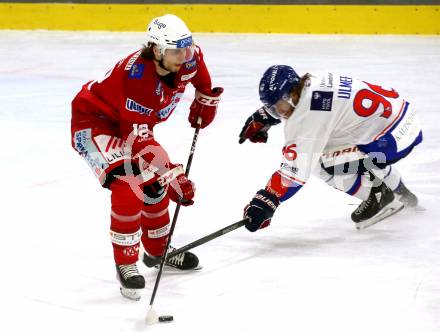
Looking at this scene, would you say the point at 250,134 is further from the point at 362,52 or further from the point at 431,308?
the point at 362,52

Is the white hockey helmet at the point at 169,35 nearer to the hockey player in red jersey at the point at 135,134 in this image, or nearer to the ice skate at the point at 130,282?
the hockey player in red jersey at the point at 135,134

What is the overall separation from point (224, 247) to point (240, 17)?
20.4ft

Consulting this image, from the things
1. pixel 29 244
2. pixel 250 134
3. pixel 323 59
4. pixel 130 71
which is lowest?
pixel 323 59

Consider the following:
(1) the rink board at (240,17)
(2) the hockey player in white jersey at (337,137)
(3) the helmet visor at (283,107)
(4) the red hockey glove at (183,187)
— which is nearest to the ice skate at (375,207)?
(2) the hockey player in white jersey at (337,137)

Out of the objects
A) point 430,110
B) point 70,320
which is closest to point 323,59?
point 430,110

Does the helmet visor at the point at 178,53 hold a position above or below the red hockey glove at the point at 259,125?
above

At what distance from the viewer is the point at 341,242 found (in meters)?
3.80

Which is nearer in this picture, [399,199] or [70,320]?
[70,320]

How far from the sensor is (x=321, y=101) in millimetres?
3592

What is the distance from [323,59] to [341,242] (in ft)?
14.6

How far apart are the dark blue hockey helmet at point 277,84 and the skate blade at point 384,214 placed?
2.56 feet

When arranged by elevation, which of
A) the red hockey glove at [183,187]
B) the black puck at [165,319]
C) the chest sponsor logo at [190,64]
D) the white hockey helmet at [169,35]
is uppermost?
the white hockey helmet at [169,35]

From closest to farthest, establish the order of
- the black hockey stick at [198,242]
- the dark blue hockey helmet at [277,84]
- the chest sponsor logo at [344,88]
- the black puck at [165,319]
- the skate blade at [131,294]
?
the black puck at [165,319] < the skate blade at [131,294] < the black hockey stick at [198,242] < the dark blue hockey helmet at [277,84] < the chest sponsor logo at [344,88]

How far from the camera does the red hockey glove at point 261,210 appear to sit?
3.48m
